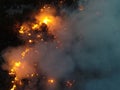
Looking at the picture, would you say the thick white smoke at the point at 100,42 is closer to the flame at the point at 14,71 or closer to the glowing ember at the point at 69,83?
the glowing ember at the point at 69,83

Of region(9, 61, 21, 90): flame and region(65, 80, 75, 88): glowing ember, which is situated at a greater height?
region(9, 61, 21, 90): flame

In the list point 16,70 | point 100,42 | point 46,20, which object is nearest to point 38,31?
point 46,20

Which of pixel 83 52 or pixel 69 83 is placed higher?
pixel 83 52

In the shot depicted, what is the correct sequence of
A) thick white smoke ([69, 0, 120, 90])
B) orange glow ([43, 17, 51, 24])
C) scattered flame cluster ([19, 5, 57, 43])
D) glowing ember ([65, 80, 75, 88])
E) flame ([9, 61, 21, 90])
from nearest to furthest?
flame ([9, 61, 21, 90]), glowing ember ([65, 80, 75, 88]), thick white smoke ([69, 0, 120, 90]), scattered flame cluster ([19, 5, 57, 43]), orange glow ([43, 17, 51, 24])

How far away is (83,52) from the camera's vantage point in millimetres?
6918

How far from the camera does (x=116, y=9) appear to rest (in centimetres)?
799

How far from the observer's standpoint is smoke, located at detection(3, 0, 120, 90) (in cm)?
635

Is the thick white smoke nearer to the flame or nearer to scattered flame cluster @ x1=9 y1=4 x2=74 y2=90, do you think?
scattered flame cluster @ x1=9 y1=4 x2=74 y2=90

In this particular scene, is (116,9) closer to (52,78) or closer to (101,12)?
(101,12)

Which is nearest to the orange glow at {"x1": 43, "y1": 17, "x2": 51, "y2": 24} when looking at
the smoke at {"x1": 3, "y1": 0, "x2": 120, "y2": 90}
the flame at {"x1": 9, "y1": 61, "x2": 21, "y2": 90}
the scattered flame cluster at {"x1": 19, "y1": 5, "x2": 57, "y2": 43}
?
the scattered flame cluster at {"x1": 19, "y1": 5, "x2": 57, "y2": 43}

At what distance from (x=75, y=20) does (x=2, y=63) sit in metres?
2.31

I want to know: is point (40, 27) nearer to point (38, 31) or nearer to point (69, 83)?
point (38, 31)

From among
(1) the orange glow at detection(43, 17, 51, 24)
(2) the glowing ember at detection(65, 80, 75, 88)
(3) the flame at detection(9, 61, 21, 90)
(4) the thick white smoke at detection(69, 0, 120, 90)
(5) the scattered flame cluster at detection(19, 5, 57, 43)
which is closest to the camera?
(3) the flame at detection(9, 61, 21, 90)

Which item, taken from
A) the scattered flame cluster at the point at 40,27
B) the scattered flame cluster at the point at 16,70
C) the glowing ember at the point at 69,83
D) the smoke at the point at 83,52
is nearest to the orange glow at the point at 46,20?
the scattered flame cluster at the point at 40,27
